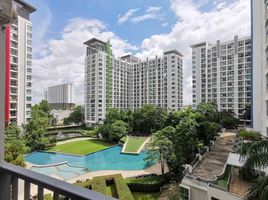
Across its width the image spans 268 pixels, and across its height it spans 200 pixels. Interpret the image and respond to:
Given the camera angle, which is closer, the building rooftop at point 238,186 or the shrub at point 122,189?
the building rooftop at point 238,186

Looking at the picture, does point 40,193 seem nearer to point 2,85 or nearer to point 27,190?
point 27,190

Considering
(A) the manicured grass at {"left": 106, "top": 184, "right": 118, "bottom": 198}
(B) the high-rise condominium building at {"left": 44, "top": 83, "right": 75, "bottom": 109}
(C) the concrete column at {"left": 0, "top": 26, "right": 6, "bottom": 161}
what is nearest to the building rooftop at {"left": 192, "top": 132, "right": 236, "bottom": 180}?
(A) the manicured grass at {"left": 106, "top": 184, "right": 118, "bottom": 198}

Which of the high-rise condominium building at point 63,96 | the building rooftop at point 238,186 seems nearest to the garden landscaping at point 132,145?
the building rooftop at point 238,186

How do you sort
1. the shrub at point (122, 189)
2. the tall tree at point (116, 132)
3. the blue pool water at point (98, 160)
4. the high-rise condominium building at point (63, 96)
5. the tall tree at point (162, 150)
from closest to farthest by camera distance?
the shrub at point (122, 189)
the tall tree at point (162, 150)
the blue pool water at point (98, 160)
the tall tree at point (116, 132)
the high-rise condominium building at point (63, 96)

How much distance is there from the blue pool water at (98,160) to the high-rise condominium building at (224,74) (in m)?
19.8

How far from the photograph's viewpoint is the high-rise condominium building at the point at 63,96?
5797 cm

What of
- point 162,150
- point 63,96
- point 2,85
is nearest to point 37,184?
point 2,85

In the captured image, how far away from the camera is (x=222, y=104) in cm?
3281

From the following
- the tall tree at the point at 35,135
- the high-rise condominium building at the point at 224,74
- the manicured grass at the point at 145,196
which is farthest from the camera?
the high-rise condominium building at the point at 224,74

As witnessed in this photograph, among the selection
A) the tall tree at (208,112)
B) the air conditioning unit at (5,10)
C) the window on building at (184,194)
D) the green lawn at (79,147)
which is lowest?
the green lawn at (79,147)

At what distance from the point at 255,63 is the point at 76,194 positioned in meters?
15.2

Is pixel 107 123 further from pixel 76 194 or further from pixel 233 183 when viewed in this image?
pixel 76 194

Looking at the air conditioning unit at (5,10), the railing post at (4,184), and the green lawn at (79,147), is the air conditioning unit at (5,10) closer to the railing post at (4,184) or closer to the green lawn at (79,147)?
the railing post at (4,184)

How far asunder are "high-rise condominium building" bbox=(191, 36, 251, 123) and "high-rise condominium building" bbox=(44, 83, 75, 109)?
35691 mm
